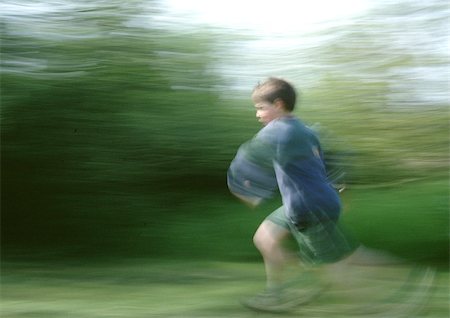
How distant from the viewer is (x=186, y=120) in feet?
21.1

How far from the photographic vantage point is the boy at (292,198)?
4629 millimetres

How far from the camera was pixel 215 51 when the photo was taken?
6637 millimetres

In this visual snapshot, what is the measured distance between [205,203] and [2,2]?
2057 millimetres

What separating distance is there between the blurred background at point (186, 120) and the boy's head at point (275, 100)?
1.49 meters

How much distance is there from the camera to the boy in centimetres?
463

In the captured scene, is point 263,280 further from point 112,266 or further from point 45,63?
point 45,63

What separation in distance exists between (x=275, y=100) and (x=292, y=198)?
528mm

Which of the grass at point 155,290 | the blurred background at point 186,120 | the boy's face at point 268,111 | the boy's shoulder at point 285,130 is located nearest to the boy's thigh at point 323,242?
the grass at point 155,290

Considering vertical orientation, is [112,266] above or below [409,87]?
below

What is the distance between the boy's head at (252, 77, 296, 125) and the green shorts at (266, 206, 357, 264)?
508 mm

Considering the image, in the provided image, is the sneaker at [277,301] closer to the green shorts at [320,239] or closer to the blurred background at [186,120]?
the green shorts at [320,239]

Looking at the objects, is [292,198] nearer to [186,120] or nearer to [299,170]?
[299,170]

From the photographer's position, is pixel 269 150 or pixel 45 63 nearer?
pixel 269 150

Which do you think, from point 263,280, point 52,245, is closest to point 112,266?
point 52,245
